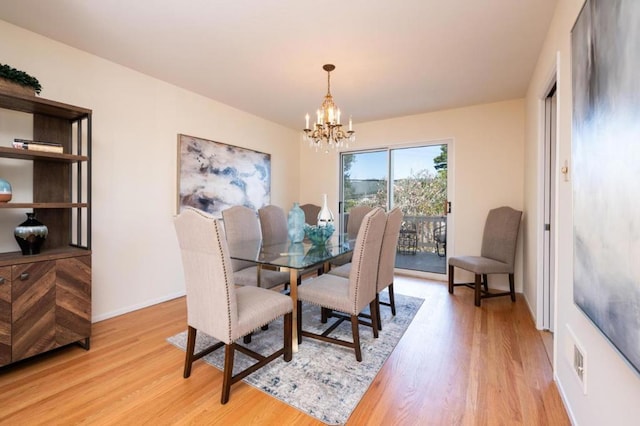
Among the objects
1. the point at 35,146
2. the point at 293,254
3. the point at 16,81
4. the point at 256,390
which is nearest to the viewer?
the point at 256,390

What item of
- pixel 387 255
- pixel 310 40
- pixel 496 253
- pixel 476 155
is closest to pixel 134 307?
pixel 387 255

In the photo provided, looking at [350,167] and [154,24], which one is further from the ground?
[154,24]

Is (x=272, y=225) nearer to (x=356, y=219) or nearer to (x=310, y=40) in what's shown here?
(x=356, y=219)

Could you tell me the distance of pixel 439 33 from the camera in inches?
85.5

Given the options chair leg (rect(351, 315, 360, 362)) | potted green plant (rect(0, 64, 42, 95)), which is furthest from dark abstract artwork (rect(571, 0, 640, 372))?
potted green plant (rect(0, 64, 42, 95))

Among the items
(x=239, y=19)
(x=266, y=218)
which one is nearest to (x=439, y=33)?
(x=239, y=19)

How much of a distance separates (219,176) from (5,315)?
2335mm

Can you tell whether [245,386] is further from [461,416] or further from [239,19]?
[239,19]

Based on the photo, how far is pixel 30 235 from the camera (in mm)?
1940

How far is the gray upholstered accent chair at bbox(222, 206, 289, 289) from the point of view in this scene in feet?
8.14

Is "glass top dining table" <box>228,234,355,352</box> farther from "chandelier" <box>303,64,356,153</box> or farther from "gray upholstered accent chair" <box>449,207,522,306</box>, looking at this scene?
"gray upholstered accent chair" <box>449,207,522,306</box>

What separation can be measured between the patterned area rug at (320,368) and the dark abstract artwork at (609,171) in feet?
4.00

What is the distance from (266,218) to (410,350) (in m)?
1.96

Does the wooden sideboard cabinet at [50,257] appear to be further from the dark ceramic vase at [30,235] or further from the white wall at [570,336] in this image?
the white wall at [570,336]
